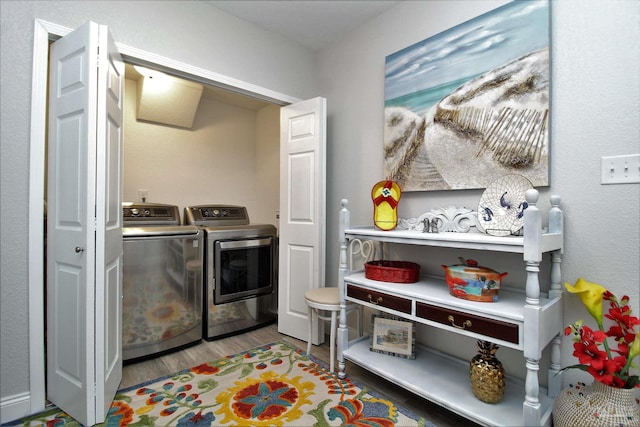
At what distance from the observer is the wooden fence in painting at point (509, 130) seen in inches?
63.5

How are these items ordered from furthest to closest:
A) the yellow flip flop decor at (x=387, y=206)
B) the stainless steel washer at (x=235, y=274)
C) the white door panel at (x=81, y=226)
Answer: the stainless steel washer at (x=235, y=274) → the yellow flip flop decor at (x=387, y=206) → the white door panel at (x=81, y=226)

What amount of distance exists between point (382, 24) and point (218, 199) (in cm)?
258

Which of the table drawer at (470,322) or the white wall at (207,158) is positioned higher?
the white wall at (207,158)

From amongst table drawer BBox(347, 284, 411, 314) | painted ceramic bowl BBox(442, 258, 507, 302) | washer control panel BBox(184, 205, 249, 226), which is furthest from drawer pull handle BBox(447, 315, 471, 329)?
washer control panel BBox(184, 205, 249, 226)

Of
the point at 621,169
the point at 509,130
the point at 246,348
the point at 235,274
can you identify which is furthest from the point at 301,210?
the point at 621,169

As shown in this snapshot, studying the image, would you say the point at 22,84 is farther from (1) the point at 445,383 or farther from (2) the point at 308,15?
(1) the point at 445,383

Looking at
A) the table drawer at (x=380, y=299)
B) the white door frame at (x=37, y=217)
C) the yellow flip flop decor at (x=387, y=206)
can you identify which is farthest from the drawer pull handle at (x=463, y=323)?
the white door frame at (x=37, y=217)

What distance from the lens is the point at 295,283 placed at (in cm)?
275

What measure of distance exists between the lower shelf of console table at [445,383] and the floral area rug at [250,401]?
0.54ft

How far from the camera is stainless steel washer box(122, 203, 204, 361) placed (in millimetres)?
2258

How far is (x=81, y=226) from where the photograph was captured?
1561 mm

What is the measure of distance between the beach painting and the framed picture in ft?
2.94

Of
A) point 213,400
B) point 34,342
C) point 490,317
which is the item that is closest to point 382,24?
point 490,317

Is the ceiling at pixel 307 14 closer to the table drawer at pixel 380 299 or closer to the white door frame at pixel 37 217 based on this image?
the white door frame at pixel 37 217
